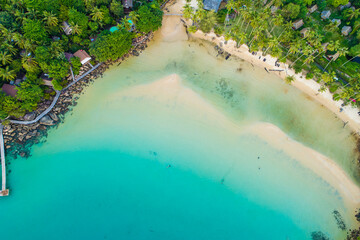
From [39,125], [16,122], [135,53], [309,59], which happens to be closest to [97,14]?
[135,53]

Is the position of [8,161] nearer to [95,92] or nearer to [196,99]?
[95,92]

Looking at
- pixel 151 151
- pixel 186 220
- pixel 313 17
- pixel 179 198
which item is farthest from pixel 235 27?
pixel 186 220

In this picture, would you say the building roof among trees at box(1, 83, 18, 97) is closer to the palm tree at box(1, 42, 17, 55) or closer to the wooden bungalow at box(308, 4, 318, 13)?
the palm tree at box(1, 42, 17, 55)

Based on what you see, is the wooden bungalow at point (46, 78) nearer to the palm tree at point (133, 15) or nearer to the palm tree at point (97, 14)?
the palm tree at point (97, 14)

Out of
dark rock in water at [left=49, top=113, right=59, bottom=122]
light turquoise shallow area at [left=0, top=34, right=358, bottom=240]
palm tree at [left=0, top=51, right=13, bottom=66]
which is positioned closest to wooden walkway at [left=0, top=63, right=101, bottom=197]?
dark rock in water at [left=49, top=113, right=59, bottom=122]

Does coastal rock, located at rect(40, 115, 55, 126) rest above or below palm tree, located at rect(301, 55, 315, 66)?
below

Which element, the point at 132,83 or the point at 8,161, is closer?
the point at 8,161
